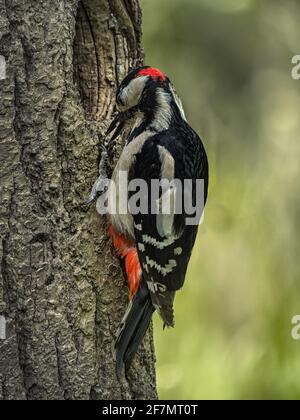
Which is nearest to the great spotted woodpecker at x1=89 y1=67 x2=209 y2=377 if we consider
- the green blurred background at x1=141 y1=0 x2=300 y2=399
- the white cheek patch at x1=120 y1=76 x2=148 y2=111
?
the white cheek patch at x1=120 y1=76 x2=148 y2=111

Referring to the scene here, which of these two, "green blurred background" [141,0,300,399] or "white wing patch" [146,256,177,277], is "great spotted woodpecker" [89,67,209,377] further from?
"green blurred background" [141,0,300,399]

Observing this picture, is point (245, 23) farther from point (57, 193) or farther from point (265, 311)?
point (57, 193)

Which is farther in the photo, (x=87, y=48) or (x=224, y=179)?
(x=224, y=179)

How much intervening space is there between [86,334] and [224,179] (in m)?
1.80

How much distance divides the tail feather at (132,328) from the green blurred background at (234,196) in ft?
4.75

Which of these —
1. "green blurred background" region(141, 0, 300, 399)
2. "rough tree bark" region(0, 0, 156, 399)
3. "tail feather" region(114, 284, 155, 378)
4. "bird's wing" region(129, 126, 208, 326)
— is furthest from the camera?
"green blurred background" region(141, 0, 300, 399)

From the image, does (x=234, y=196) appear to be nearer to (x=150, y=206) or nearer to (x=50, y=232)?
(x=150, y=206)

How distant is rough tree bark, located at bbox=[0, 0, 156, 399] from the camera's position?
9.77ft

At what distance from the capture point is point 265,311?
4719 mm

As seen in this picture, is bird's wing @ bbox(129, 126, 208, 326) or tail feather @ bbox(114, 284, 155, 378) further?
bird's wing @ bbox(129, 126, 208, 326)

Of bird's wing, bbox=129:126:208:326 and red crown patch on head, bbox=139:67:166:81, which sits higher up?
red crown patch on head, bbox=139:67:166:81

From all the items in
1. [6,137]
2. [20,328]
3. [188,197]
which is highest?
[6,137]

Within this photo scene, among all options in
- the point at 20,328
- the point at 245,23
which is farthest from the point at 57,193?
the point at 245,23

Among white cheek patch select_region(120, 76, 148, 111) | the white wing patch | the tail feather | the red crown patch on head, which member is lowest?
the tail feather
